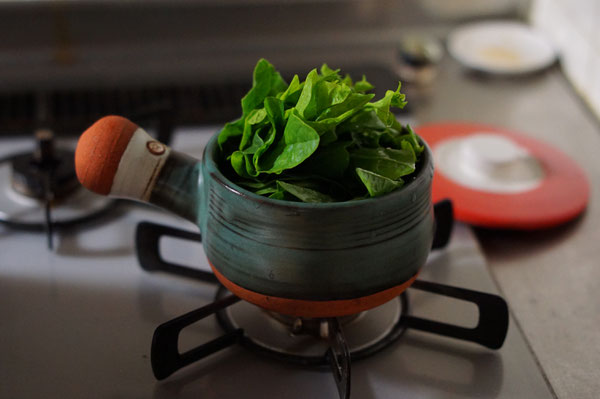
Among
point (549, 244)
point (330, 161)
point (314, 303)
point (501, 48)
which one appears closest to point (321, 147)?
point (330, 161)

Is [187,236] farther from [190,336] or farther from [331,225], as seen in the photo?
[331,225]

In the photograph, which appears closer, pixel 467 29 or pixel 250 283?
pixel 250 283

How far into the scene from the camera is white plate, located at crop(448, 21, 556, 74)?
1084 millimetres

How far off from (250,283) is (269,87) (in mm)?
160

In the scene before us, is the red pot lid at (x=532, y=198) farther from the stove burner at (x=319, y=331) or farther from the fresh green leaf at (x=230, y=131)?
the fresh green leaf at (x=230, y=131)

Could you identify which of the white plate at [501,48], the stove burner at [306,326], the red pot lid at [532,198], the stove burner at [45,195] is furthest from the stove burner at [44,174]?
the white plate at [501,48]

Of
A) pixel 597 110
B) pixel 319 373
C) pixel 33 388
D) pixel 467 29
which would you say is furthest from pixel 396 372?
pixel 467 29

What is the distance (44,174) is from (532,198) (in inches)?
21.5

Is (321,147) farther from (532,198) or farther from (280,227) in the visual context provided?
(532,198)

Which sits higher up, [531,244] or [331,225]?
[331,225]

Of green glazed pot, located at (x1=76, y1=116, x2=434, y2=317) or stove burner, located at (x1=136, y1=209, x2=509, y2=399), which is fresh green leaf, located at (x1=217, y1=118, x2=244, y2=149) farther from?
stove burner, located at (x1=136, y1=209, x2=509, y2=399)

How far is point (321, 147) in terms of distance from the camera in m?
0.48

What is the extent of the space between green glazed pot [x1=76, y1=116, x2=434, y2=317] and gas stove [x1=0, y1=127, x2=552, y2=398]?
64 mm

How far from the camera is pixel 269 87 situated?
0.52 metres
